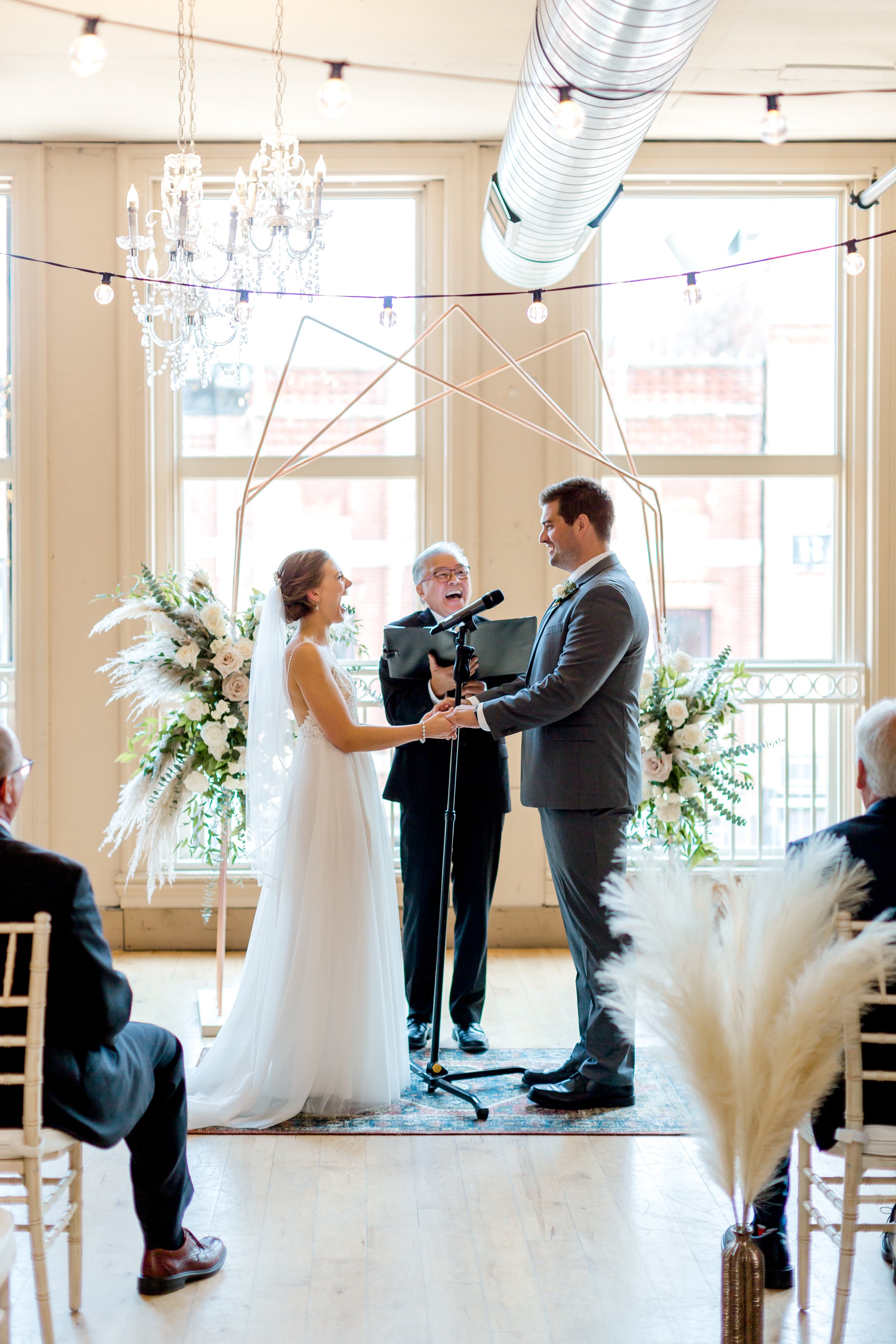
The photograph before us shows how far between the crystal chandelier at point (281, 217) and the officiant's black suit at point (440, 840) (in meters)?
1.27

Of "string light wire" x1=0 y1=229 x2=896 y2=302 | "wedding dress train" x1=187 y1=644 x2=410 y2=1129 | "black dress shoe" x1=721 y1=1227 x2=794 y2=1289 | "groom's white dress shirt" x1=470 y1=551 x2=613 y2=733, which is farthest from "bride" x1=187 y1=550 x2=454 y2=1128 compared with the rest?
"string light wire" x1=0 y1=229 x2=896 y2=302

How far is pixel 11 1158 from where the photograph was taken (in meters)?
2.02

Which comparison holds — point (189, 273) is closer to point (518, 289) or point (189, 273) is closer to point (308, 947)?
point (308, 947)

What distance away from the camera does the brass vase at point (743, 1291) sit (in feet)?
5.08

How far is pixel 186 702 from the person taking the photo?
12.9 ft

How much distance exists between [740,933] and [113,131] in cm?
467

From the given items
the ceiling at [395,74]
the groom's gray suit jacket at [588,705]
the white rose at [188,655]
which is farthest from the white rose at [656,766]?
the ceiling at [395,74]

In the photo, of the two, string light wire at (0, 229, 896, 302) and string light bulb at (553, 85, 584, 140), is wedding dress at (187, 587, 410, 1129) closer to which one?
string light bulb at (553, 85, 584, 140)

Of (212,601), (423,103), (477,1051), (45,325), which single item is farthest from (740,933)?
(45,325)

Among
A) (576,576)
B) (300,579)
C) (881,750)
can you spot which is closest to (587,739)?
(576,576)

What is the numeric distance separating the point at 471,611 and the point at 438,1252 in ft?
5.12

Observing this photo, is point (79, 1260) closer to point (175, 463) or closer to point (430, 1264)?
point (430, 1264)

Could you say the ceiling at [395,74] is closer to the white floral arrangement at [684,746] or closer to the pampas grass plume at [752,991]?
the white floral arrangement at [684,746]

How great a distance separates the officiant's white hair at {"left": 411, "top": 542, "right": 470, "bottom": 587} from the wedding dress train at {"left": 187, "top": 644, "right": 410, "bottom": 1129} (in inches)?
30.8
